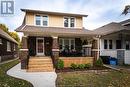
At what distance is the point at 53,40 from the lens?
60.9 feet

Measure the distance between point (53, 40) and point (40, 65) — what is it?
281 centimetres

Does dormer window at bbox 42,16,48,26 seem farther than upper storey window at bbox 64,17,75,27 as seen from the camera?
No

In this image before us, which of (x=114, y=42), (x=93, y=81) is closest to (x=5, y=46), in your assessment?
(x=114, y=42)

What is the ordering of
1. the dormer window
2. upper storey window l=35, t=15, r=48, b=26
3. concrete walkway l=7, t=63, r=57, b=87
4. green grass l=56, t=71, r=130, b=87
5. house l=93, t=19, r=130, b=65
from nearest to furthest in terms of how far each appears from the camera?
green grass l=56, t=71, r=130, b=87, concrete walkway l=7, t=63, r=57, b=87, upper storey window l=35, t=15, r=48, b=26, the dormer window, house l=93, t=19, r=130, b=65

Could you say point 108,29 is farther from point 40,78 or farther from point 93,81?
point 40,78

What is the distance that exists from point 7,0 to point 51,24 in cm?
606

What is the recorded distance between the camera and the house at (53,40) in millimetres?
18203

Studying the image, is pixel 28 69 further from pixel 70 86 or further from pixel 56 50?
pixel 70 86

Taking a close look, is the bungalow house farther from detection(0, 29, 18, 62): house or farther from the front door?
detection(0, 29, 18, 62): house

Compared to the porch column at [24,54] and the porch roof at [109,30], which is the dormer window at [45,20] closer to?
the porch column at [24,54]

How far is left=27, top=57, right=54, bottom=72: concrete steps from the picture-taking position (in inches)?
668

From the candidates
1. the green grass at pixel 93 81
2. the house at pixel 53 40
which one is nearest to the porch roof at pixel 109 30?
the house at pixel 53 40

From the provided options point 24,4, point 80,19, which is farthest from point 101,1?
point 24,4

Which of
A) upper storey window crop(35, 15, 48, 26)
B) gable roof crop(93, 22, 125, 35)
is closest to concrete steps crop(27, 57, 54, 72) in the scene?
upper storey window crop(35, 15, 48, 26)
